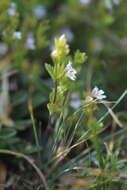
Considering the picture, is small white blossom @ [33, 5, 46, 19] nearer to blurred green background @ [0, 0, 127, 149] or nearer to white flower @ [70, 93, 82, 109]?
blurred green background @ [0, 0, 127, 149]

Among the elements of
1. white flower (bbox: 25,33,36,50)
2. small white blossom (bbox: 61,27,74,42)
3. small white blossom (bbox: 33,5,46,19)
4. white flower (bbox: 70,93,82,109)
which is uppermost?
small white blossom (bbox: 33,5,46,19)

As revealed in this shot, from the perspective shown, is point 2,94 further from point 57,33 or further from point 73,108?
point 57,33

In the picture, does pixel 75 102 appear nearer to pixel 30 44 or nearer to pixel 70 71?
pixel 30 44

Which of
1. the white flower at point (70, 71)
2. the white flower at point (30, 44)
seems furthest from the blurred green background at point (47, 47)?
the white flower at point (70, 71)

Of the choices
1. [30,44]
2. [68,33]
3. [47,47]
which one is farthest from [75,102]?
[68,33]

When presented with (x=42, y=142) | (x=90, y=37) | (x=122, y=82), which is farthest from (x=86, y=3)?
(x=42, y=142)

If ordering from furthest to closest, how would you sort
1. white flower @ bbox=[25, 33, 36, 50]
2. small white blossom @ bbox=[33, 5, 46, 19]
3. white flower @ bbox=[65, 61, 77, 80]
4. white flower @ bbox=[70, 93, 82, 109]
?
1. small white blossom @ bbox=[33, 5, 46, 19]
2. white flower @ bbox=[25, 33, 36, 50]
3. white flower @ bbox=[70, 93, 82, 109]
4. white flower @ bbox=[65, 61, 77, 80]

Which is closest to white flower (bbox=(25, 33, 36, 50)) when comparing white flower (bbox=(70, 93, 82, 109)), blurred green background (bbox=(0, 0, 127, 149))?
blurred green background (bbox=(0, 0, 127, 149))

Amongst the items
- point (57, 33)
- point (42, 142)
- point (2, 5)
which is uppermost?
point (57, 33)
